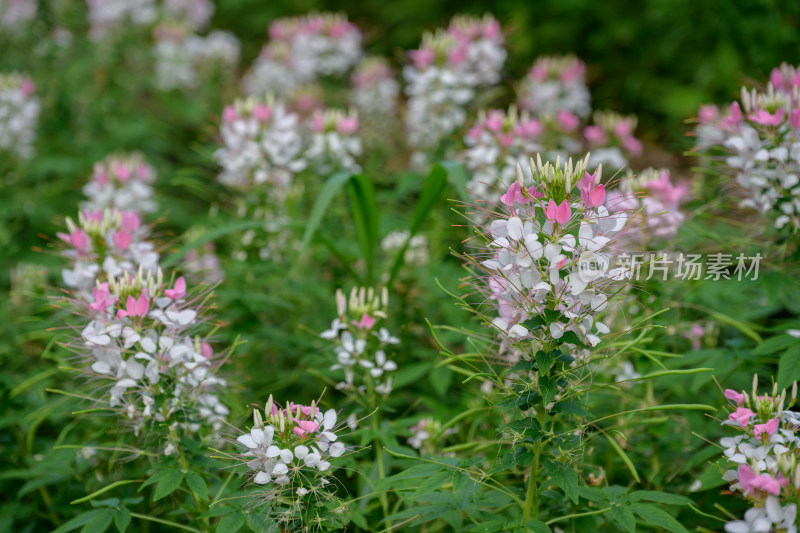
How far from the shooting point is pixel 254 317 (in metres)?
2.58

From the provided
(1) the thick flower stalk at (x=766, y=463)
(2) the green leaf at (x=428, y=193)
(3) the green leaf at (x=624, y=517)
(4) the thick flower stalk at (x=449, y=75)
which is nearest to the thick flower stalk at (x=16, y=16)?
(4) the thick flower stalk at (x=449, y=75)

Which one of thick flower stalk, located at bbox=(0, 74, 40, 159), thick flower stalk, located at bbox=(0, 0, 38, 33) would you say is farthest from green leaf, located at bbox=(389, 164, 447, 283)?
thick flower stalk, located at bbox=(0, 0, 38, 33)

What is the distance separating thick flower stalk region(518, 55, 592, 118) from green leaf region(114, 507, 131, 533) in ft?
10.2

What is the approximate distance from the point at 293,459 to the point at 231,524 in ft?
0.70

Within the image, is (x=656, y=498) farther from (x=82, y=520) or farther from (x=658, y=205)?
(x=82, y=520)

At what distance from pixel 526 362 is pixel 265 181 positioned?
5.40 ft

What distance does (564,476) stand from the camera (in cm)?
147

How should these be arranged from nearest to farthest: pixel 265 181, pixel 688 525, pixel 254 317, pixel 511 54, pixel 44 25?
pixel 688 525
pixel 254 317
pixel 265 181
pixel 44 25
pixel 511 54

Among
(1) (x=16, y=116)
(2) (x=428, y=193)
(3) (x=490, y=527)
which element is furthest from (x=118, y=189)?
(3) (x=490, y=527)

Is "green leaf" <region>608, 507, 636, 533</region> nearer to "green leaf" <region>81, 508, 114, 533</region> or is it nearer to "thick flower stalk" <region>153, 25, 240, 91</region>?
"green leaf" <region>81, 508, 114, 533</region>

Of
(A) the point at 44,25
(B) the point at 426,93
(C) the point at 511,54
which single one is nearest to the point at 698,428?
(B) the point at 426,93

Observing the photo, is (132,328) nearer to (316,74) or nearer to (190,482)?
(190,482)

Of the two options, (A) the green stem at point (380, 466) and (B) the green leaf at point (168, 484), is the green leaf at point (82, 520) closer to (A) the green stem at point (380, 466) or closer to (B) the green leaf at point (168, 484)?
(B) the green leaf at point (168, 484)

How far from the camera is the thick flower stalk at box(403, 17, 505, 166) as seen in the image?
3.36 m
